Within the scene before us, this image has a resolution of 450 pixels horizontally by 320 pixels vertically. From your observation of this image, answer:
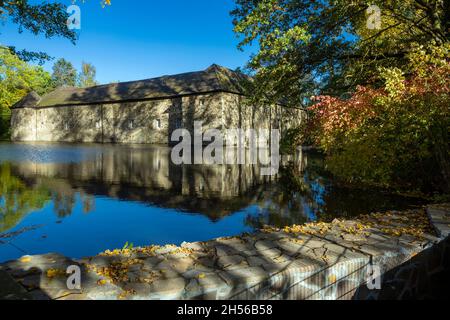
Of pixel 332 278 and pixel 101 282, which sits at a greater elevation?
pixel 101 282

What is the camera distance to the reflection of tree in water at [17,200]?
6.48 m

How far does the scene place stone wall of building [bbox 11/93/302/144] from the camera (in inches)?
1245

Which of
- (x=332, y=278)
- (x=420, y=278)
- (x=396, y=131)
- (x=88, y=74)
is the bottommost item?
(x=420, y=278)

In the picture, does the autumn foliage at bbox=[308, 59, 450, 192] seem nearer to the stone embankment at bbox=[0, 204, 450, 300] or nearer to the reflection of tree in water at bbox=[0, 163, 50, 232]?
the stone embankment at bbox=[0, 204, 450, 300]

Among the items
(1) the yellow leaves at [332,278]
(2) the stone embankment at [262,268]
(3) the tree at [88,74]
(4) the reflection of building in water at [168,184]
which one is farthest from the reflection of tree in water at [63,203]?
(3) the tree at [88,74]

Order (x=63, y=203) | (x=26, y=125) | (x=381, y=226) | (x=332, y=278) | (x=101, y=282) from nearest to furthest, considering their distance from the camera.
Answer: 1. (x=101, y=282)
2. (x=332, y=278)
3. (x=381, y=226)
4. (x=63, y=203)
5. (x=26, y=125)

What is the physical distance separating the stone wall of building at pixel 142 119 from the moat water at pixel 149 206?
19.5 meters

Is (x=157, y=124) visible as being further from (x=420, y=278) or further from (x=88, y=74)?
(x=88, y=74)

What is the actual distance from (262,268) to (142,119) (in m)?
36.3

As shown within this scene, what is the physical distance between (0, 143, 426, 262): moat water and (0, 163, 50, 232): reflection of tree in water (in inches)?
0.7

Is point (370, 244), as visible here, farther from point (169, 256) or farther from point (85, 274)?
point (85, 274)

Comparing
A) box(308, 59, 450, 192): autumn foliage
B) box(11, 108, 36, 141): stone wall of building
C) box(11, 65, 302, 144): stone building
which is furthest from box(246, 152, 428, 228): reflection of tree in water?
box(11, 108, 36, 141): stone wall of building

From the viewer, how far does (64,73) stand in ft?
300

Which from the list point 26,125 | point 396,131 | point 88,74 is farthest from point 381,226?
point 88,74
